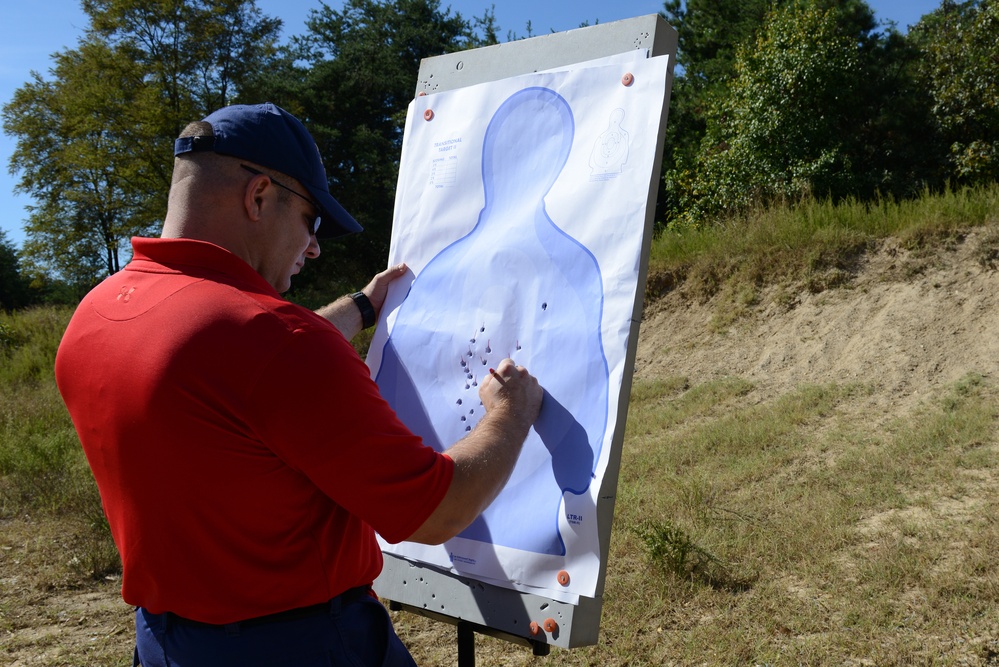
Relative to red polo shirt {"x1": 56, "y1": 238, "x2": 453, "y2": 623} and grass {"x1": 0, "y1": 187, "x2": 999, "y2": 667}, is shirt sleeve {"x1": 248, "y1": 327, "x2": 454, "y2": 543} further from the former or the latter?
grass {"x1": 0, "y1": 187, "x2": 999, "y2": 667}

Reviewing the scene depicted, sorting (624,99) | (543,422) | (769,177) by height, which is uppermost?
(769,177)

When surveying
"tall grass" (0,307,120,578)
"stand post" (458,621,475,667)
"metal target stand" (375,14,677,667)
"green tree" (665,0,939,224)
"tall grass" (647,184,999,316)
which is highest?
"green tree" (665,0,939,224)

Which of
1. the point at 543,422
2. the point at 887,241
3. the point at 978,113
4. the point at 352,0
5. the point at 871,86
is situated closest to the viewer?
the point at 543,422

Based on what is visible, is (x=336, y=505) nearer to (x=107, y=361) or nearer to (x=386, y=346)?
(x=107, y=361)

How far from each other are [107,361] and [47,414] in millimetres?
8697

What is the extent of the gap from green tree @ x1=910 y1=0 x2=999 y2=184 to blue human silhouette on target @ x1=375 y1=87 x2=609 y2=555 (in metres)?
11.9

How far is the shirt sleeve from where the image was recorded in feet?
4.29

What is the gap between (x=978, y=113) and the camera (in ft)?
44.7

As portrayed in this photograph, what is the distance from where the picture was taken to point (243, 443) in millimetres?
1354

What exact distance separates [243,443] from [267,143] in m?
0.61

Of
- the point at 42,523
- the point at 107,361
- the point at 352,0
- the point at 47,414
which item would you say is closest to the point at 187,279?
the point at 107,361

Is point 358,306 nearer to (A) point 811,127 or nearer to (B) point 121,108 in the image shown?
(A) point 811,127

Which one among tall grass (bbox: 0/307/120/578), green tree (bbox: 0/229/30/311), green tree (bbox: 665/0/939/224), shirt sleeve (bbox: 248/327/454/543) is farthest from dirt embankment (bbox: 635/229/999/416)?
green tree (bbox: 0/229/30/311)

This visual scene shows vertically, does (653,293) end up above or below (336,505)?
above
